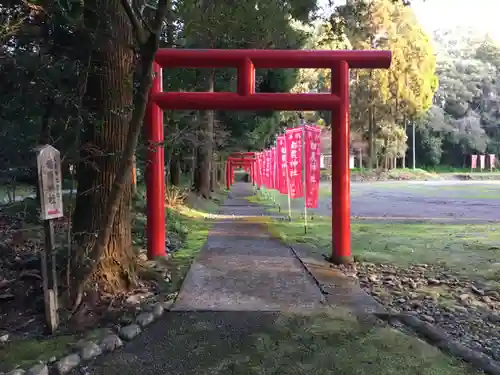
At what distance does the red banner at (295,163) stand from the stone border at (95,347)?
793cm

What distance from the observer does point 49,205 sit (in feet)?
12.5

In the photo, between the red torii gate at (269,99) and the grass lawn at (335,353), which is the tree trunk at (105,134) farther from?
the grass lawn at (335,353)

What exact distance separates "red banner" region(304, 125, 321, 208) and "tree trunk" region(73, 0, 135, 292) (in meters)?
5.94

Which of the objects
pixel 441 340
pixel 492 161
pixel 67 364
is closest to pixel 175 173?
pixel 67 364

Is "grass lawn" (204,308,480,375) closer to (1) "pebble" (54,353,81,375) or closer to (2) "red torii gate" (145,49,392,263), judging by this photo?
(1) "pebble" (54,353,81,375)

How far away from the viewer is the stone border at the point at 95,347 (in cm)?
319

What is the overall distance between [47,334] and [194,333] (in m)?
1.16

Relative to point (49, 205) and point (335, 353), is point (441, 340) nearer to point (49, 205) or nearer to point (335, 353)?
point (335, 353)

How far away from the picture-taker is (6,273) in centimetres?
508

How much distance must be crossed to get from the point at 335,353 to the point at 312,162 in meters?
7.34

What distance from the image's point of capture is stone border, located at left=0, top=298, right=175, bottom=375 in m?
3.19

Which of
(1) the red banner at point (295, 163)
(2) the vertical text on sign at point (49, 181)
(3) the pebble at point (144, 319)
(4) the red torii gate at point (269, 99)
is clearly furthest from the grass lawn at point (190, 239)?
(1) the red banner at point (295, 163)

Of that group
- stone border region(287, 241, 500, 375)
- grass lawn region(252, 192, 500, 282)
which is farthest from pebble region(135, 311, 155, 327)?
grass lawn region(252, 192, 500, 282)

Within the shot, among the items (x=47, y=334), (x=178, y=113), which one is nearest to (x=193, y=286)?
(x=47, y=334)
